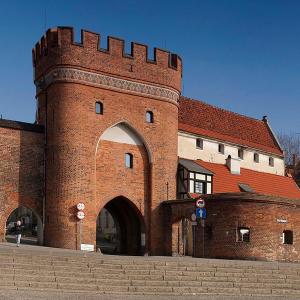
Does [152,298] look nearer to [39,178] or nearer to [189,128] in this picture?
[39,178]

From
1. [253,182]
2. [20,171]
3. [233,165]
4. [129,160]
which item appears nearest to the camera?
[20,171]

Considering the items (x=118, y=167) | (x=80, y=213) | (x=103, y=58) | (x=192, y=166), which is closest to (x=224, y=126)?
(x=192, y=166)

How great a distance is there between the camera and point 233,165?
129 ft

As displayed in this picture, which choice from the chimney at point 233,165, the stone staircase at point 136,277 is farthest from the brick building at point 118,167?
the stone staircase at point 136,277

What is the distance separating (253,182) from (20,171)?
1742cm

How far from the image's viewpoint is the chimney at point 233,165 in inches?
1549

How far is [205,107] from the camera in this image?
42625mm

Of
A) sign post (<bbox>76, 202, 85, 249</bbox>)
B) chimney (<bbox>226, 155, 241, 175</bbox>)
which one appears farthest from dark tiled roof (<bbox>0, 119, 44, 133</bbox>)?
chimney (<bbox>226, 155, 241, 175</bbox>)

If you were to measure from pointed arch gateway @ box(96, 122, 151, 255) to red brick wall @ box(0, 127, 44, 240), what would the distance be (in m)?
3.05

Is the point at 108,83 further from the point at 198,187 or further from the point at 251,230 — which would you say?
the point at 251,230

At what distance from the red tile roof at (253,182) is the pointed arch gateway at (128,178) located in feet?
18.7

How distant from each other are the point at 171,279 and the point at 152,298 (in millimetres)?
2486

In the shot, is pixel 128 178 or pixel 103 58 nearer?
pixel 103 58

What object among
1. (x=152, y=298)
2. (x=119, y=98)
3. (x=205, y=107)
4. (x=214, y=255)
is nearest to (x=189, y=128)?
(x=205, y=107)
